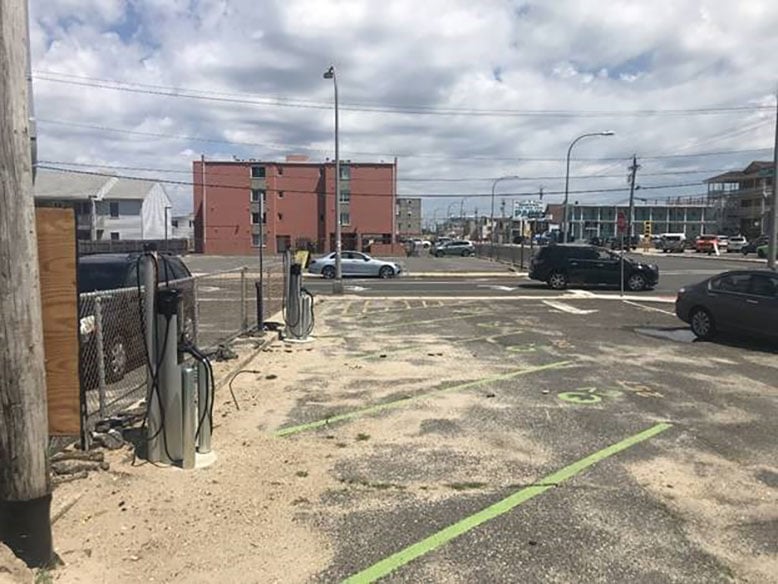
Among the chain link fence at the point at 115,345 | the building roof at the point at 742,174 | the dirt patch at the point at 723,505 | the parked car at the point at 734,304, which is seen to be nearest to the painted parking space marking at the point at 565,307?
the parked car at the point at 734,304

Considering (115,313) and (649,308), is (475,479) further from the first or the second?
(649,308)

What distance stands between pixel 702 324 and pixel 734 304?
2.55 feet

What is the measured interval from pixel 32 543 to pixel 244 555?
1151 millimetres

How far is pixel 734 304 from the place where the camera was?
13047 mm

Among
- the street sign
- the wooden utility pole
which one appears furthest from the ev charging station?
the street sign

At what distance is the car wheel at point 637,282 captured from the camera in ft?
89.0

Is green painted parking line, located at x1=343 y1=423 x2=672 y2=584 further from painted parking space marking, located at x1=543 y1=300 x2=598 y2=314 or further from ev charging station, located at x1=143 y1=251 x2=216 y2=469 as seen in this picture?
painted parking space marking, located at x1=543 y1=300 x2=598 y2=314

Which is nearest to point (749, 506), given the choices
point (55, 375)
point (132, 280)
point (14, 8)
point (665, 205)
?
point (55, 375)

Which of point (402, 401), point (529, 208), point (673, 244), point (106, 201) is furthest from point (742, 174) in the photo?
point (402, 401)

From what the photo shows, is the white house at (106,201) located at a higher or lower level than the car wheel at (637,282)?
higher

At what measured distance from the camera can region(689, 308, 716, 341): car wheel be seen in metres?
13.4

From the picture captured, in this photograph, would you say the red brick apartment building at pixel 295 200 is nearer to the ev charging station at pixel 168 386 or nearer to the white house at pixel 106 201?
the white house at pixel 106 201

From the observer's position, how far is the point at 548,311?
1900 centimetres

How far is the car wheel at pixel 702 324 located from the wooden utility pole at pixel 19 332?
1251cm
